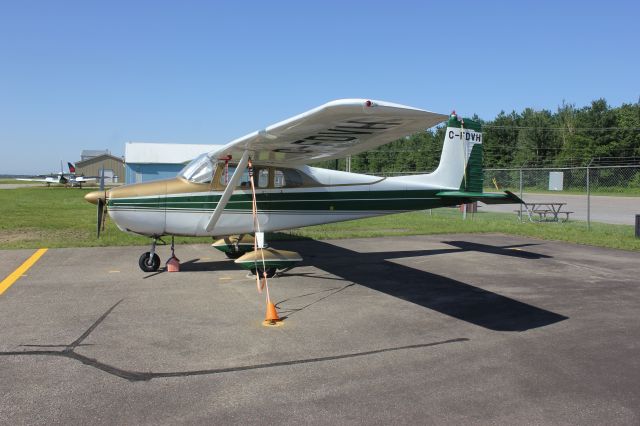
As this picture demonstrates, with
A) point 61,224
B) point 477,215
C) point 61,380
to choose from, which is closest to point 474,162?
point 61,380

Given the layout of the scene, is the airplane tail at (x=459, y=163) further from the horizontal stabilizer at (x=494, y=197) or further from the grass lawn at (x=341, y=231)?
the grass lawn at (x=341, y=231)

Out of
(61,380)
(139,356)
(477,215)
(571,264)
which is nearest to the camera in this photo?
(61,380)

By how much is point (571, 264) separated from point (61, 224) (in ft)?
51.1

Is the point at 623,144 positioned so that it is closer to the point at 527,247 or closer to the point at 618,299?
the point at 527,247

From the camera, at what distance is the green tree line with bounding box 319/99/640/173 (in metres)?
50.4

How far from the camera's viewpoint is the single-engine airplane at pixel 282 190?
7492 millimetres

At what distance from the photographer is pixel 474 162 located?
11.0m

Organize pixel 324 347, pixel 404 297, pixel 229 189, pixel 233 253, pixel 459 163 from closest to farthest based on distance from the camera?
pixel 324 347 < pixel 404 297 < pixel 229 189 < pixel 233 253 < pixel 459 163

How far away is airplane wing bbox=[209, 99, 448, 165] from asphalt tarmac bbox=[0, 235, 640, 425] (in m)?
2.22

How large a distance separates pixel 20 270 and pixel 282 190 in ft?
16.7

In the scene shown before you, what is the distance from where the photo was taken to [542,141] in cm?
6153

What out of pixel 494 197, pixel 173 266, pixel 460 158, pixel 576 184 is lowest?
pixel 173 266

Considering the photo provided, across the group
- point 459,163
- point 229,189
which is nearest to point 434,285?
point 229,189

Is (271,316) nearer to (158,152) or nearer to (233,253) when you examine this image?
(233,253)
